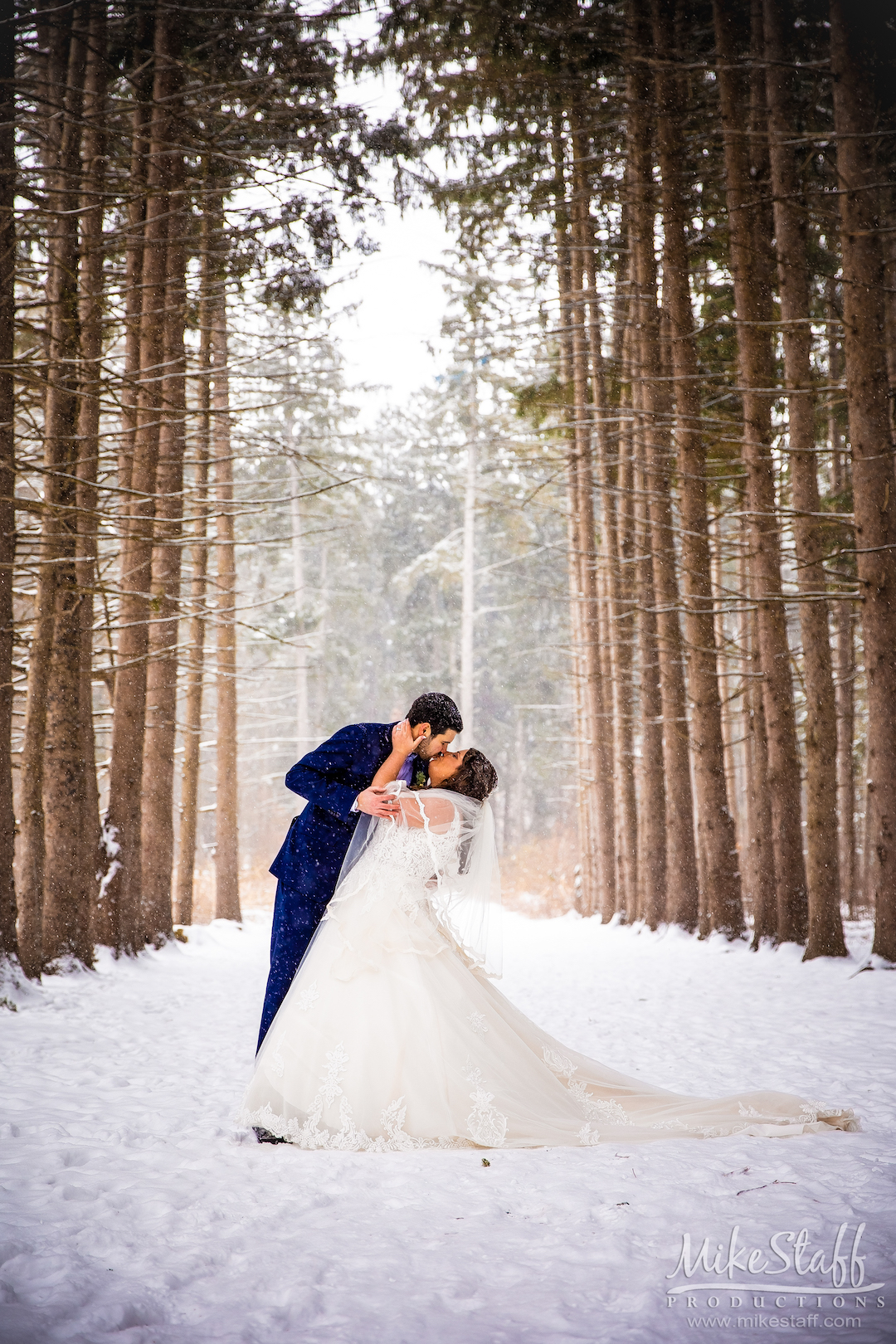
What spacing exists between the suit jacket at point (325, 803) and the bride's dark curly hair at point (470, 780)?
0.21 m

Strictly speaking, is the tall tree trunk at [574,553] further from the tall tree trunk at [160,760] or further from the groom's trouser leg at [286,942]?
the groom's trouser leg at [286,942]

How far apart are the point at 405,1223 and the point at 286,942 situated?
2040 mm

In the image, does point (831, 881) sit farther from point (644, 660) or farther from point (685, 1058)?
point (644, 660)

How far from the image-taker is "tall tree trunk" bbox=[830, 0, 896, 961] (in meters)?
9.19

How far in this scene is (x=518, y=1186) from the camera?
3693 mm

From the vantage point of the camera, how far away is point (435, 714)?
503 centimetres

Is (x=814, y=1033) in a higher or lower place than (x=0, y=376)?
lower

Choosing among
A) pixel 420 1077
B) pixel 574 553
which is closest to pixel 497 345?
pixel 574 553

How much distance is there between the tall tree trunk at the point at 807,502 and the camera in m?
10.3

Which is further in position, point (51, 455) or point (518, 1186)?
point (51, 455)

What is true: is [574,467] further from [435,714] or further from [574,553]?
[435,714]

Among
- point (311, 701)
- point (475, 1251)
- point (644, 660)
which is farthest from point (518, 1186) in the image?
point (311, 701)

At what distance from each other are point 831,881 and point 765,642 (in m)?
3.10

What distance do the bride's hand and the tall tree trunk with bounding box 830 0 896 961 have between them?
19.9 ft
